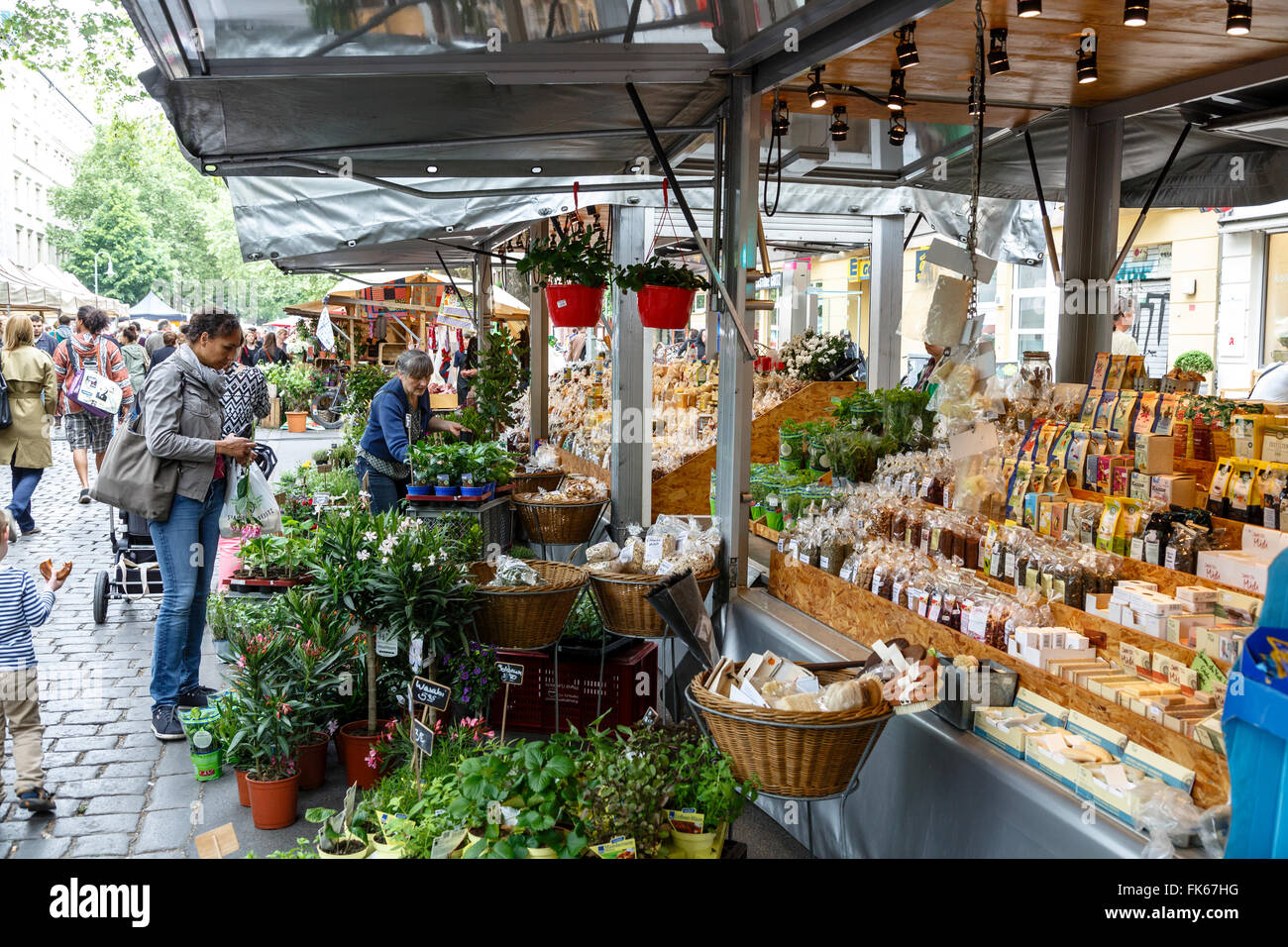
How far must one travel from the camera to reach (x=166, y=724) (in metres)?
5.12

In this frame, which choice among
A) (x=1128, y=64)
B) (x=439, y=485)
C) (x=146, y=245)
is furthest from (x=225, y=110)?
(x=146, y=245)

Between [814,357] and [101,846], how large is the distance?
20.5ft

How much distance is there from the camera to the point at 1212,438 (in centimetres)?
365

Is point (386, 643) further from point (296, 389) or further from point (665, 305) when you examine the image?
point (296, 389)

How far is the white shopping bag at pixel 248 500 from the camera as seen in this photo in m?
5.28

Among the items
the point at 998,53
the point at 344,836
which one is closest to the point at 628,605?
the point at 344,836

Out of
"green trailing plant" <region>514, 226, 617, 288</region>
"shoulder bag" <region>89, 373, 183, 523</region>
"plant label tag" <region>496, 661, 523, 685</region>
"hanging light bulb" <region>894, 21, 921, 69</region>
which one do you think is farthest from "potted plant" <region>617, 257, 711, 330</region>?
"shoulder bag" <region>89, 373, 183, 523</region>

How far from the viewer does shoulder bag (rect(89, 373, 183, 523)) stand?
16.2 feet

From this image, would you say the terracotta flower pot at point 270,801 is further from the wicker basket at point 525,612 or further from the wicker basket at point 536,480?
the wicker basket at point 536,480

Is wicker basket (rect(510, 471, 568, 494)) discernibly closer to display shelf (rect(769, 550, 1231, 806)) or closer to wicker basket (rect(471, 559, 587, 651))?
wicker basket (rect(471, 559, 587, 651))

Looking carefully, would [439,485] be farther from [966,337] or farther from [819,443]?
[966,337]

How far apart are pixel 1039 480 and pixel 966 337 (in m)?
0.76

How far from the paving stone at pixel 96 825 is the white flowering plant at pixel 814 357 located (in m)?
5.94
